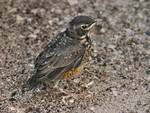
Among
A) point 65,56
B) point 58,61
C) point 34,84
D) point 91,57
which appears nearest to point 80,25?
point 65,56

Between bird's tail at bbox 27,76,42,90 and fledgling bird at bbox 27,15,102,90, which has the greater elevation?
fledgling bird at bbox 27,15,102,90

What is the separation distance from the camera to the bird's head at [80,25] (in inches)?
248

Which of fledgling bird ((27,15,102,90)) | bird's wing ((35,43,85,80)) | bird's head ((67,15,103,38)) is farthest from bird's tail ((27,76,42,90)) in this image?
bird's head ((67,15,103,38))

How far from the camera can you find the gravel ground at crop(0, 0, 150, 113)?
602 centimetres

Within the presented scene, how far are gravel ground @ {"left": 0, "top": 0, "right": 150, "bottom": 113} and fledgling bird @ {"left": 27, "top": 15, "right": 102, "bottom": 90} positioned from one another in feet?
1.60

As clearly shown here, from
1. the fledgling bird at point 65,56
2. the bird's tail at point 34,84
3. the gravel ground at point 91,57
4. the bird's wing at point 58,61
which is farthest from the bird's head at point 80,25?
the bird's tail at point 34,84

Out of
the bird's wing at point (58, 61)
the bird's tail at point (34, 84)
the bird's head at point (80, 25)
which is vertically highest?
the bird's head at point (80, 25)

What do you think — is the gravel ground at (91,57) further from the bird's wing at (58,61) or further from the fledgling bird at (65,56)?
the bird's wing at (58,61)

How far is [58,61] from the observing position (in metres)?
6.07

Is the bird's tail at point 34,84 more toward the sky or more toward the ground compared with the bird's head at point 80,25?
more toward the ground

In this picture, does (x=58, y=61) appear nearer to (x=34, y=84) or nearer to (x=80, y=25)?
Result: (x=34, y=84)

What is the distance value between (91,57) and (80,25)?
1414 millimetres

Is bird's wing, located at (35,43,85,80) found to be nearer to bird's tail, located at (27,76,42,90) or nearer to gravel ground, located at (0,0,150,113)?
bird's tail, located at (27,76,42,90)

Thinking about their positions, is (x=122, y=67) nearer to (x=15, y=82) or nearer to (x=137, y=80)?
(x=137, y=80)
